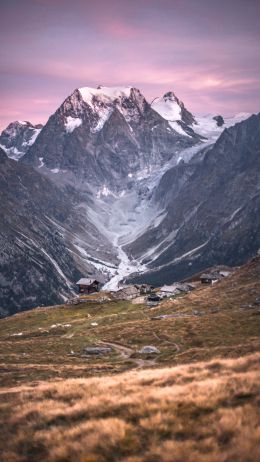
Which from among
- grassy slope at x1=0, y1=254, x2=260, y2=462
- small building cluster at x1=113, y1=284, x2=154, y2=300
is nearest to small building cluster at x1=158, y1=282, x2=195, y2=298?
small building cluster at x1=113, y1=284, x2=154, y2=300

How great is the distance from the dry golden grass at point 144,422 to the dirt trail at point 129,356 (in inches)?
929

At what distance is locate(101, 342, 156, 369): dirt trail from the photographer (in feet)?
155

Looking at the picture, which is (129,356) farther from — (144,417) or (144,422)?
(144,422)

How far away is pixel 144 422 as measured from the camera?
Result: 16.1 m

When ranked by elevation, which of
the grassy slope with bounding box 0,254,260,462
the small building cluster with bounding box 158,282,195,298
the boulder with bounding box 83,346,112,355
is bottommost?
the small building cluster with bounding box 158,282,195,298

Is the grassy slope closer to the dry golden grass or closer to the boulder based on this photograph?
the dry golden grass

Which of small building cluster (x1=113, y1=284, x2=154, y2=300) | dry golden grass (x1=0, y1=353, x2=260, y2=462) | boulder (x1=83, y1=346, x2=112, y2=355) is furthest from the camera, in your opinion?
small building cluster (x1=113, y1=284, x2=154, y2=300)

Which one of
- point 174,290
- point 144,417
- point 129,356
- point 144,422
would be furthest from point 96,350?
point 174,290

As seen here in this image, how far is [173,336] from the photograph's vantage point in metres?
64.2

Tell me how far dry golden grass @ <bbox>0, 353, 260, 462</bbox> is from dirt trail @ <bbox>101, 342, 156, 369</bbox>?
77.4 ft

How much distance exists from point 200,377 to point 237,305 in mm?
64295

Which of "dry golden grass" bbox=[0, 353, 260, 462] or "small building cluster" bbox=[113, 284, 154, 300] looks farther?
"small building cluster" bbox=[113, 284, 154, 300]

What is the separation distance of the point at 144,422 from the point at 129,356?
40.3 meters

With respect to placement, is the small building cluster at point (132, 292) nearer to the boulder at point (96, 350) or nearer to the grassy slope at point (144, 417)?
the boulder at point (96, 350)
